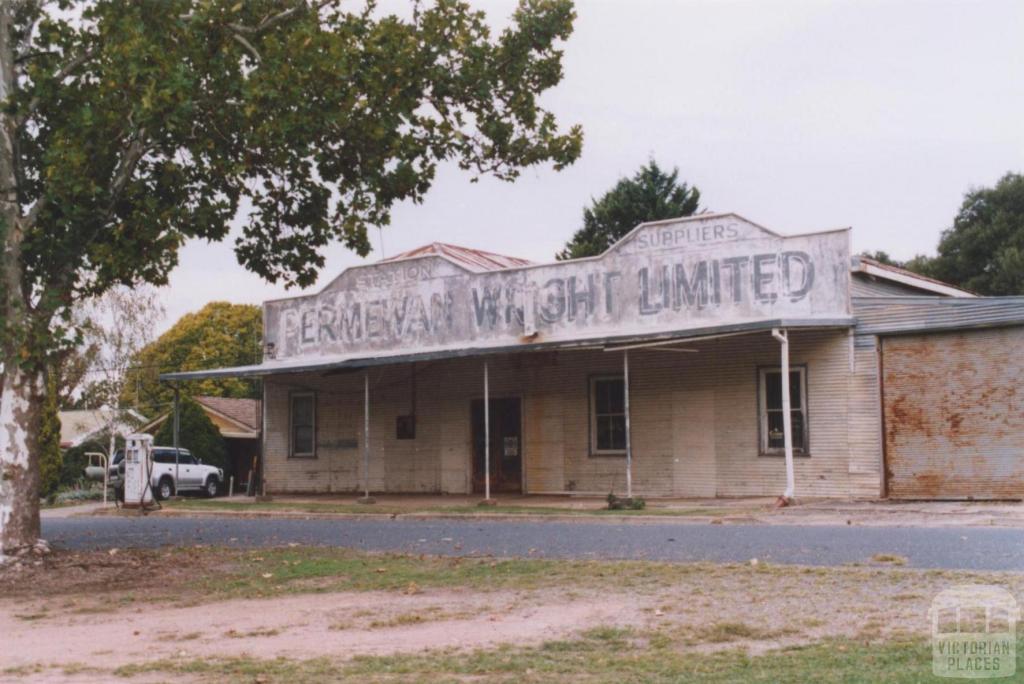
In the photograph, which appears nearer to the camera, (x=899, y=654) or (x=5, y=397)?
(x=899, y=654)

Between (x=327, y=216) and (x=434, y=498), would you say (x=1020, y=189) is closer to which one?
(x=434, y=498)

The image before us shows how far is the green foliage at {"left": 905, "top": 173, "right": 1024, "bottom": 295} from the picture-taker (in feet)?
160

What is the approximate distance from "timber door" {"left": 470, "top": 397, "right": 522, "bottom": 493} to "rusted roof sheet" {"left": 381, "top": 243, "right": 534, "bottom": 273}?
3.17 m

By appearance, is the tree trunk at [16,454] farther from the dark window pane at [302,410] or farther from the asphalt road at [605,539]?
the dark window pane at [302,410]

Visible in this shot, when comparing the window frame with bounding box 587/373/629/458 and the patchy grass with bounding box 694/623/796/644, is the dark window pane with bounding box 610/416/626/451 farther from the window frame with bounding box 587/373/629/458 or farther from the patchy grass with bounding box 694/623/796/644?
the patchy grass with bounding box 694/623/796/644

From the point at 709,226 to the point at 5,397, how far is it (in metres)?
14.2

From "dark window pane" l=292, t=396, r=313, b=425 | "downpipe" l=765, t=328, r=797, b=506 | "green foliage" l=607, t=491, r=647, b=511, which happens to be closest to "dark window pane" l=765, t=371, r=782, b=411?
"downpipe" l=765, t=328, r=797, b=506

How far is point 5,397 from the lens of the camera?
13.4 m

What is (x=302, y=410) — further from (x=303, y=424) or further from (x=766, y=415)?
(x=766, y=415)

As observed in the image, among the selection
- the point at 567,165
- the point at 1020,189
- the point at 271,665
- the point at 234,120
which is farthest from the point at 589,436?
the point at 1020,189

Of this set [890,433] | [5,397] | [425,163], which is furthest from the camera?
[890,433]

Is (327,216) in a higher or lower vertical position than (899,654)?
higher

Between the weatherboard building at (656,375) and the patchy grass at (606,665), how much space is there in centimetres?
1374

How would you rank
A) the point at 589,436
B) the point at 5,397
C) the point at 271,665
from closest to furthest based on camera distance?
the point at 271,665
the point at 5,397
the point at 589,436
